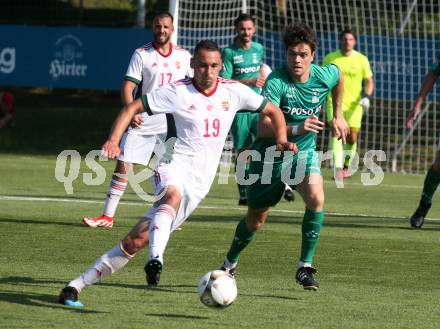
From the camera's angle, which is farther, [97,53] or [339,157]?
[97,53]

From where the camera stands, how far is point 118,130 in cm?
709

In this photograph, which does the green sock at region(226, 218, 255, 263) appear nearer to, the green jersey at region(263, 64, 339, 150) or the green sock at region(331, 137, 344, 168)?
the green jersey at region(263, 64, 339, 150)

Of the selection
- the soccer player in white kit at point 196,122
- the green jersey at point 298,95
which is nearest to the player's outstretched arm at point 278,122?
the soccer player in white kit at point 196,122

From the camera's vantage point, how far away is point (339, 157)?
17250mm

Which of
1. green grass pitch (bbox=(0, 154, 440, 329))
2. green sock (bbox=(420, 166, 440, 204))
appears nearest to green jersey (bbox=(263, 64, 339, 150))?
green grass pitch (bbox=(0, 154, 440, 329))

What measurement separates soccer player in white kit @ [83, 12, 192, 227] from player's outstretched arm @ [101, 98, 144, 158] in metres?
3.79

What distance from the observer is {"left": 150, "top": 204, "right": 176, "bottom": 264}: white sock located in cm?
697

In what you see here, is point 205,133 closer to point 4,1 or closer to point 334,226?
point 334,226

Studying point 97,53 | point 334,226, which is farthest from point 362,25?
point 334,226

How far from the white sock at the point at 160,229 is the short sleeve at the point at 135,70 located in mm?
4205

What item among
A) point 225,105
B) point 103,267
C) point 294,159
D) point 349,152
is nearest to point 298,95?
point 294,159

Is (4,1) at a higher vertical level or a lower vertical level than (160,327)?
higher

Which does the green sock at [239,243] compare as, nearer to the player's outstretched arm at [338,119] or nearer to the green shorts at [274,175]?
the green shorts at [274,175]

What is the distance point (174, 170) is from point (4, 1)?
21.6 meters
